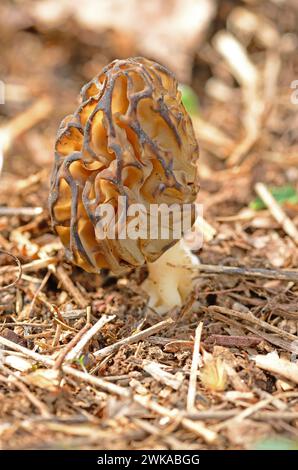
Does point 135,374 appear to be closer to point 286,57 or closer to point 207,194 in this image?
point 207,194

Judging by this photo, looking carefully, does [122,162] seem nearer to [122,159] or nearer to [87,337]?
[122,159]

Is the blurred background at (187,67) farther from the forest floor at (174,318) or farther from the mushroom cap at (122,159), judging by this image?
the mushroom cap at (122,159)

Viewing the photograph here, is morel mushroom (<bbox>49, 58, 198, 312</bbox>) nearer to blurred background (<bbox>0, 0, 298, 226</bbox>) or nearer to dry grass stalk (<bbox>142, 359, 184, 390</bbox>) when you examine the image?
dry grass stalk (<bbox>142, 359, 184, 390</bbox>)

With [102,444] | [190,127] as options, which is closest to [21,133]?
[190,127]

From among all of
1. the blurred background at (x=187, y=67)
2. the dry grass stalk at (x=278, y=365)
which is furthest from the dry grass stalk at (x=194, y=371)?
the blurred background at (x=187, y=67)

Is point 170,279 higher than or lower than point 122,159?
lower

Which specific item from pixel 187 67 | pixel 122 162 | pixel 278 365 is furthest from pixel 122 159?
pixel 187 67

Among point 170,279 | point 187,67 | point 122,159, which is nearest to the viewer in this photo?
point 122,159

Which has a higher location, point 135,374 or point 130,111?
point 130,111
